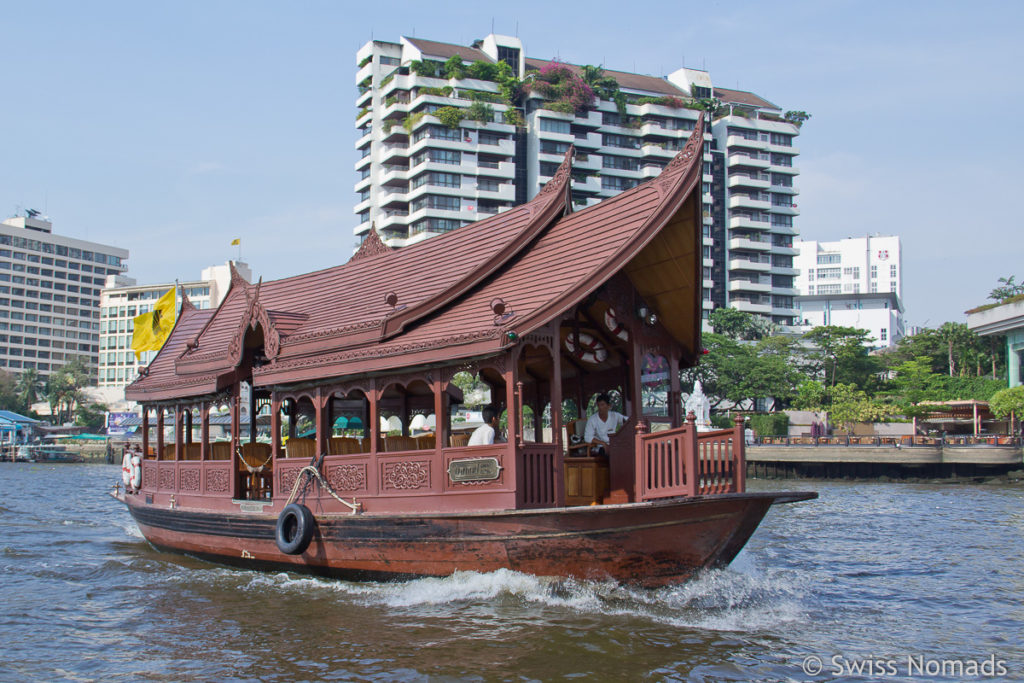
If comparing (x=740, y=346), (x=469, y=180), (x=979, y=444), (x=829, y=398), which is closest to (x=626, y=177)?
(x=469, y=180)

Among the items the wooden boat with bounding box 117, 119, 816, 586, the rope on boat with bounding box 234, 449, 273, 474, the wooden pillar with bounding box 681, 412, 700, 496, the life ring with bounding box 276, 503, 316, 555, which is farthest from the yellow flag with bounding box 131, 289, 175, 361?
the wooden pillar with bounding box 681, 412, 700, 496

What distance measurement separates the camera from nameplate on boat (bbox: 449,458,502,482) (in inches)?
357

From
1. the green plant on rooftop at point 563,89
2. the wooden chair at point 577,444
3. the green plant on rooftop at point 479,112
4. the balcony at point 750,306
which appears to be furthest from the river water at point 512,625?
the balcony at point 750,306

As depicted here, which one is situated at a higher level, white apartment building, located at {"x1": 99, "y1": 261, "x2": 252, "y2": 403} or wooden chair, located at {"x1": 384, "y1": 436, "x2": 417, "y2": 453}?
white apartment building, located at {"x1": 99, "y1": 261, "x2": 252, "y2": 403}

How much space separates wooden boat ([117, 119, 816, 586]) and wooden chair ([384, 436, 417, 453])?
21 millimetres

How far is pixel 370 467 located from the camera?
1039 centimetres

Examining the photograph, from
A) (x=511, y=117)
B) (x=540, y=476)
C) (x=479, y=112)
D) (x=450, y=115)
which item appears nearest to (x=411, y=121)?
(x=450, y=115)

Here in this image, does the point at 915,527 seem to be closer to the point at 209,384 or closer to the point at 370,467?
the point at 370,467

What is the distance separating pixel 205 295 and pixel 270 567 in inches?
3539

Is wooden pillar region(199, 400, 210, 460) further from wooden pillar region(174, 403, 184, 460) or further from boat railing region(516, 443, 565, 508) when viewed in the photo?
boat railing region(516, 443, 565, 508)

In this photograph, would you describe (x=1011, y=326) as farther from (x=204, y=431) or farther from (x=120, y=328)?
(x=120, y=328)

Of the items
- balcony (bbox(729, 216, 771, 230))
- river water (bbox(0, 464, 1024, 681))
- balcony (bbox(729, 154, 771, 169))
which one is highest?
balcony (bbox(729, 154, 771, 169))

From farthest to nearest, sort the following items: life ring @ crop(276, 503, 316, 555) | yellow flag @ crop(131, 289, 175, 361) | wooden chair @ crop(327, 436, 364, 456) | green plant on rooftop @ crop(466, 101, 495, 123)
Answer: green plant on rooftop @ crop(466, 101, 495, 123) → yellow flag @ crop(131, 289, 175, 361) → wooden chair @ crop(327, 436, 364, 456) → life ring @ crop(276, 503, 316, 555)

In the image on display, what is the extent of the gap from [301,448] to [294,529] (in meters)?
1.22
